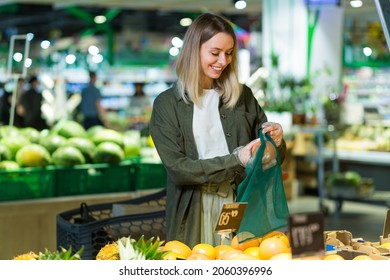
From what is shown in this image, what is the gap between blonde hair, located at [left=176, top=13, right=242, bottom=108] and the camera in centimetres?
345

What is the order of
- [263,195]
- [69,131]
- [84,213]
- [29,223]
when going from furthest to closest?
→ [69,131] < [29,223] < [84,213] < [263,195]

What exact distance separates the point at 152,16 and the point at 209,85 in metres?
21.1

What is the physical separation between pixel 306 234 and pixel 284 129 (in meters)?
8.21

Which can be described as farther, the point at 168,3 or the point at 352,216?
the point at 168,3

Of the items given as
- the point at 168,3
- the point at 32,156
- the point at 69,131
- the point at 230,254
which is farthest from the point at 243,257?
the point at 168,3

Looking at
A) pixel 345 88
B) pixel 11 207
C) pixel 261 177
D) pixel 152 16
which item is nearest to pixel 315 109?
pixel 345 88

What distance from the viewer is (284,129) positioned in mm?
10516

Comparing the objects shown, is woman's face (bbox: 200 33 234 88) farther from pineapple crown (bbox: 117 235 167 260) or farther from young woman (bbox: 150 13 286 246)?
pineapple crown (bbox: 117 235 167 260)


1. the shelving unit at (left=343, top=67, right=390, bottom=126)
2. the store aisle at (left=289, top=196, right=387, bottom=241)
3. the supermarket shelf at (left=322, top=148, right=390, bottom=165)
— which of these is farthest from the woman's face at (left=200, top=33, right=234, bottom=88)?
the shelving unit at (left=343, top=67, right=390, bottom=126)

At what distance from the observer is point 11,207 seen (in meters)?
5.72

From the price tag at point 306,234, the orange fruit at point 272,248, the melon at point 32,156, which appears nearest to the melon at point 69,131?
the melon at point 32,156

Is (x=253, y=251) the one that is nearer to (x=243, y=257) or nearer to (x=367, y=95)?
(x=243, y=257)

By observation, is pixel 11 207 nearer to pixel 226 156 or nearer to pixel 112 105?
pixel 226 156
